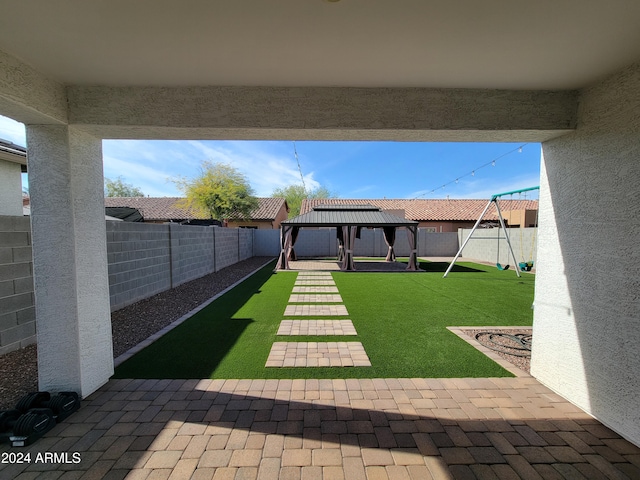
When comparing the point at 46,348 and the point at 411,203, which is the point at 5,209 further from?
the point at 411,203

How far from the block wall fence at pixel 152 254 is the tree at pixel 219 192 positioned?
531cm

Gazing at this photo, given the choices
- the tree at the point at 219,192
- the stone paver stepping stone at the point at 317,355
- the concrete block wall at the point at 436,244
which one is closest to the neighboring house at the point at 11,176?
the stone paver stepping stone at the point at 317,355

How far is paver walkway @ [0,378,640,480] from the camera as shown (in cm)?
198

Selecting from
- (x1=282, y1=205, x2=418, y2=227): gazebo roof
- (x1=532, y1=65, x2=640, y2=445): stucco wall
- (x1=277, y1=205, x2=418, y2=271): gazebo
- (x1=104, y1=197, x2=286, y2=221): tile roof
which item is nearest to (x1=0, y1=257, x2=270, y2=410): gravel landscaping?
(x1=277, y1=205, x2=418, y2=271): gazebo

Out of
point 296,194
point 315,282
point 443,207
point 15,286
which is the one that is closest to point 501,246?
point 315,282

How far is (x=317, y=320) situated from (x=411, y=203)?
85.3ft

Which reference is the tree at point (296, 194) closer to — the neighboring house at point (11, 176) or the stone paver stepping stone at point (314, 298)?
the neighboring house at point (11, 176)

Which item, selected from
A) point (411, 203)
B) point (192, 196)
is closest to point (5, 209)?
point (192, 196)

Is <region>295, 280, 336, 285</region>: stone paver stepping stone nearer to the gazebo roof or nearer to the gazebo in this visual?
the gazebo

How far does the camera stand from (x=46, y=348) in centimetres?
263

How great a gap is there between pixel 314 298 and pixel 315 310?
1.07m

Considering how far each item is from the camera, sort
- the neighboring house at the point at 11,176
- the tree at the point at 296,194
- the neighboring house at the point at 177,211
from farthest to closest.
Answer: the tree at the point at 296,194 → the neighboring house at the point at 177,211 → the neighboring house at the point at 11,176

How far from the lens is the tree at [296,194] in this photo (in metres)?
40.1

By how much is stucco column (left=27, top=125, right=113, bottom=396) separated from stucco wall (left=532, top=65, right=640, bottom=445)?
15.2 ft
